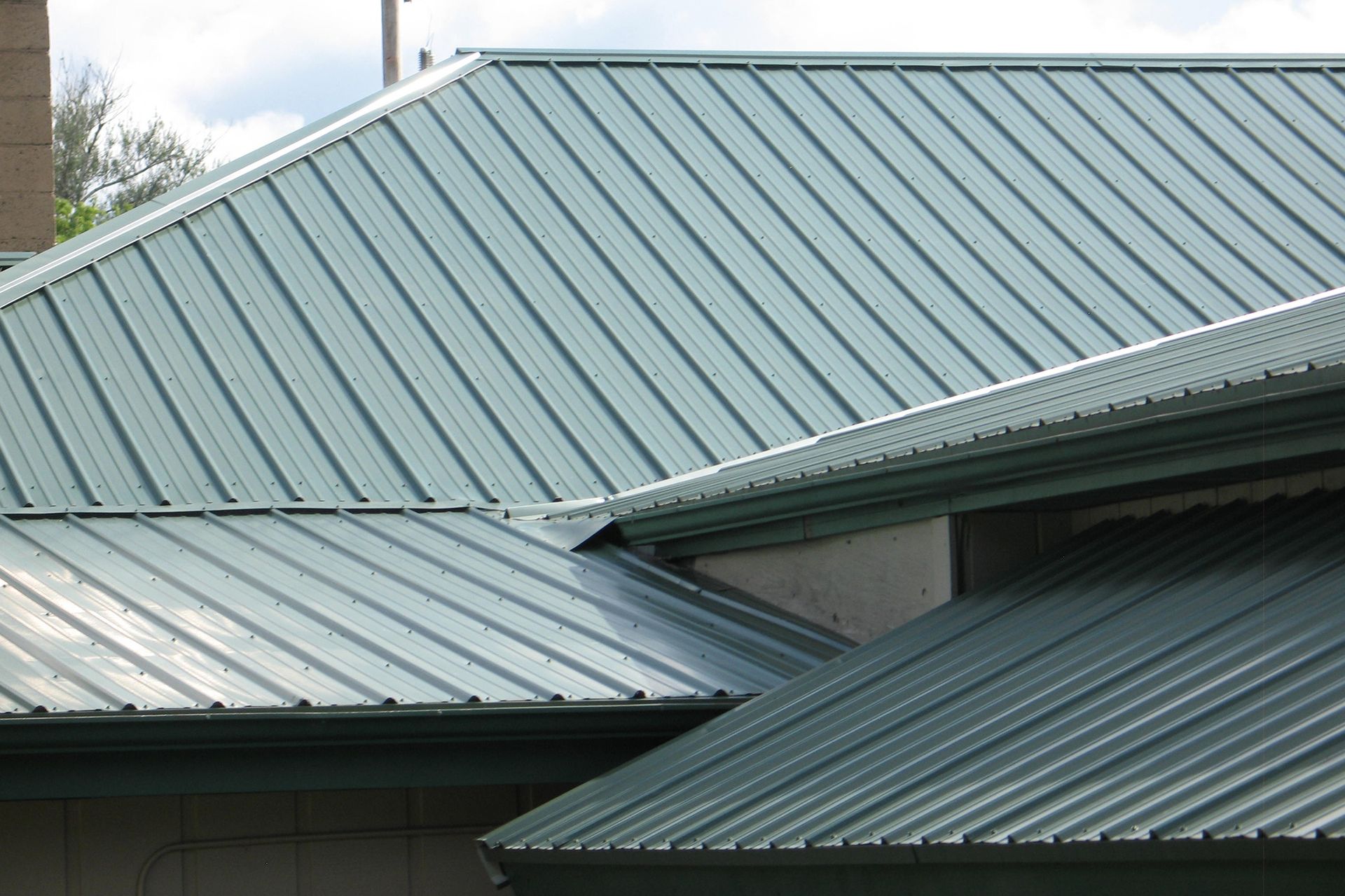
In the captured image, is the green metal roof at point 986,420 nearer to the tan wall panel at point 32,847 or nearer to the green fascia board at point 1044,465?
the green fascia board at point 1044,465

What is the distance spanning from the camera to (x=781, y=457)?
10852 mm

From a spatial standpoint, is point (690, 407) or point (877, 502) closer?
point (877, 502)

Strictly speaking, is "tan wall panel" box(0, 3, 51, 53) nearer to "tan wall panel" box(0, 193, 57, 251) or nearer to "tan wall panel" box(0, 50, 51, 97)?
"tan wall panel" box(0, 50, 51, 97)

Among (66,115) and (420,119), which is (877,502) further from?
(66,115)

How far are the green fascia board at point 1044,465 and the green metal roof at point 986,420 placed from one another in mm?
18

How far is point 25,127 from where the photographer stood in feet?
51.6

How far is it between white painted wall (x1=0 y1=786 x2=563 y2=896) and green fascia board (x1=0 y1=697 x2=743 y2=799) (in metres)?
0.42

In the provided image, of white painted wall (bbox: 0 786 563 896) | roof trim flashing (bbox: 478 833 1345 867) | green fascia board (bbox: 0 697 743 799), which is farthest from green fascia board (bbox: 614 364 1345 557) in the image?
roof trim flashing (bbox: 478 833 1345 867)

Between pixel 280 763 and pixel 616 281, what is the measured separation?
6324 millimetres

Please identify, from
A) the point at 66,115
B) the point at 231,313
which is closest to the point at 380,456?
the point at 231,313

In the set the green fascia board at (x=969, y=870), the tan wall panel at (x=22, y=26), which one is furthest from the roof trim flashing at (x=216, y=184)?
the green fascia board at (x=969, y=870)

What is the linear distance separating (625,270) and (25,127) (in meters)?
6.23

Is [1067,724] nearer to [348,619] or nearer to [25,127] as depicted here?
[348,619]

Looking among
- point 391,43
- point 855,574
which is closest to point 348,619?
point 855,574
